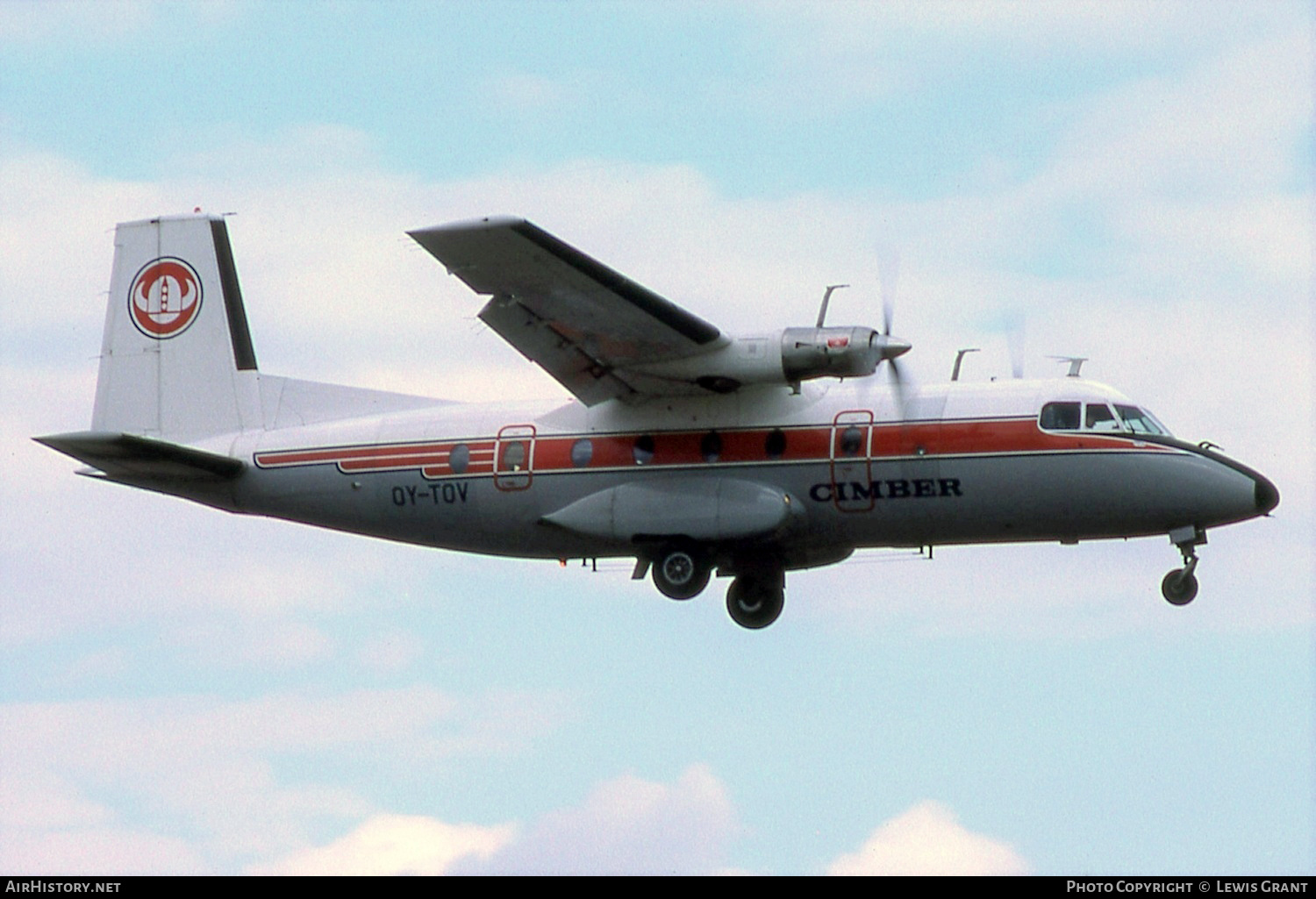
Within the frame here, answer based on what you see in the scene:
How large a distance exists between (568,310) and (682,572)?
3162mm

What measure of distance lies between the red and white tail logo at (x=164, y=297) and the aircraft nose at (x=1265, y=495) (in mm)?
12889

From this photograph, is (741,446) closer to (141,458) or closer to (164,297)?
(141,458)

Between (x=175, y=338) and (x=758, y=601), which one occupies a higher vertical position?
(x=175, y=338)

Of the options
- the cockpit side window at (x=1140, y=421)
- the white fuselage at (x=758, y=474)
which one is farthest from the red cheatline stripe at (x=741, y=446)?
the cockpit side window at (x=1140, y=421)

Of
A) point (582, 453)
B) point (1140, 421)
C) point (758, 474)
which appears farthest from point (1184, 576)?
point (582, 453)

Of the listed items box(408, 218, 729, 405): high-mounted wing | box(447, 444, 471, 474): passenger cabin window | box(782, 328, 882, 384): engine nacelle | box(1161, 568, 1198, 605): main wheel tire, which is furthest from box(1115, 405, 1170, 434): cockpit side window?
box(447, 444, 471, 474): passenger cabin window

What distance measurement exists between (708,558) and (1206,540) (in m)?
5.25

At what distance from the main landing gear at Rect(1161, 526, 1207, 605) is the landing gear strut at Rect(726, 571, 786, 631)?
4390 mm

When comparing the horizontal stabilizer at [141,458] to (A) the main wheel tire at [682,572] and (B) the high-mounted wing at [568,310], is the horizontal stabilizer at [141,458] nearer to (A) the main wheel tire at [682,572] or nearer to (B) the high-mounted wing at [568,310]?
(B) the high-mounted wing at [568,310]

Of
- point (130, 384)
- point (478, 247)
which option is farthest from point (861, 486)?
point (130, 384)

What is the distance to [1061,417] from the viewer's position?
20156mm
